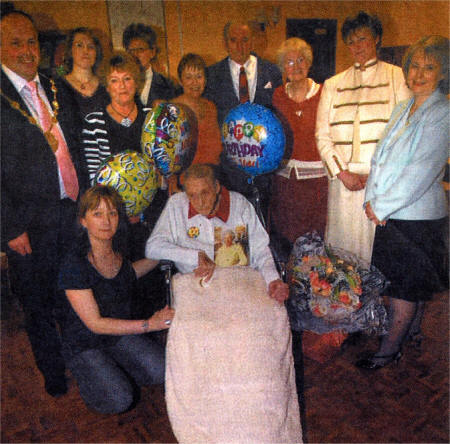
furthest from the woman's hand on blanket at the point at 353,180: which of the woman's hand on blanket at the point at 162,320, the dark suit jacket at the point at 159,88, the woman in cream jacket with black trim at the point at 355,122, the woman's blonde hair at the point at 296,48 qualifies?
the woman's hand on blanket at the point at 162,320

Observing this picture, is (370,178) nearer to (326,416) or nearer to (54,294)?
(326,416)

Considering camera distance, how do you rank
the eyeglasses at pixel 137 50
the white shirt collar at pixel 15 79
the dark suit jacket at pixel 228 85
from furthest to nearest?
the dark suit jacket at pixel 228 85 < the eyeglasses at pixel 137 50 < the white shirt collar at pixel 15 79

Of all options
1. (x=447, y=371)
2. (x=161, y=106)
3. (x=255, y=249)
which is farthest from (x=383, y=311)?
(x=161, y=106)

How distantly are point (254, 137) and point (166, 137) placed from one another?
43 centimetres

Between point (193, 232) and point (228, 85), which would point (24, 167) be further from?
point (228, 85)

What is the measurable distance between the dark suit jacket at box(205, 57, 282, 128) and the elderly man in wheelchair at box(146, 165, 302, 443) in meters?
0.63

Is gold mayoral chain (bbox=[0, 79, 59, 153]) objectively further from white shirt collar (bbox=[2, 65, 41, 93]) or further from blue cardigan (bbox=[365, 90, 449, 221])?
blue cardigan (bbox=[365, 90, 449, 221])

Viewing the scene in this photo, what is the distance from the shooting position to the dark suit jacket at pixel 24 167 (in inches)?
67.6

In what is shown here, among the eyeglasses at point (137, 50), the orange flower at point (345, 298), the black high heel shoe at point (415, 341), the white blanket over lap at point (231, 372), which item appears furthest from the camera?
the black high heel shoe at point (415, 341)

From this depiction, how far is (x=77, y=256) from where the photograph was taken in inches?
71.2

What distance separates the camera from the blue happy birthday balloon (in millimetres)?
2004

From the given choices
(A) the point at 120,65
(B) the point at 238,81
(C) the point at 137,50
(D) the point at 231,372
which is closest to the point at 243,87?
(B) the point at 238,81

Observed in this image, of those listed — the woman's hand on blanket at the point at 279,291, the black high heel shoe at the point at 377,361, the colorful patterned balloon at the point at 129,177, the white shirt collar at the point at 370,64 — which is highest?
the white shirt collar at the point at 370,64

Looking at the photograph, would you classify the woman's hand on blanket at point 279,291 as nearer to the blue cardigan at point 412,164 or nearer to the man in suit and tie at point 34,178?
the blue cardigan at point 412,164
